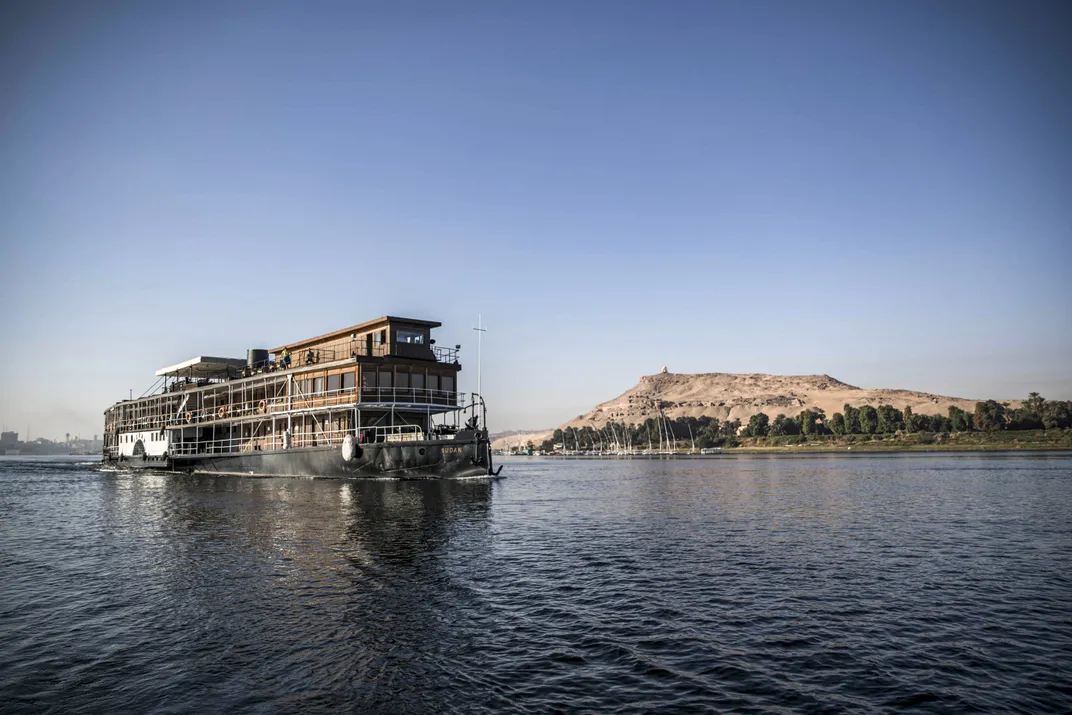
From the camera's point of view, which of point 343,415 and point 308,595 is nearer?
point 308,595

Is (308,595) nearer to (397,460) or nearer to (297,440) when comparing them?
(397,460)

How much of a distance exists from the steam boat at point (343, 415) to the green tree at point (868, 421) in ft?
541

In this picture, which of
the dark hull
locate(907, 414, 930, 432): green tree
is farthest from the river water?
locate(907, 414, 930, 432): green tree

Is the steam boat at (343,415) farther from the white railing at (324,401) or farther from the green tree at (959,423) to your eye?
the green tree at (959,423)

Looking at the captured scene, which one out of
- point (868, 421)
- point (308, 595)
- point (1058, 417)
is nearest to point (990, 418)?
point (1058, 417)

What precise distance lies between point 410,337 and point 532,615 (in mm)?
42538

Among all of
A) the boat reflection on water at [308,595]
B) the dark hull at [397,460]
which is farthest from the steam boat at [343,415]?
the boat reflection on water at [308,595]

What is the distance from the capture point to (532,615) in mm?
15117

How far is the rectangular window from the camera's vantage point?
54.9 meters

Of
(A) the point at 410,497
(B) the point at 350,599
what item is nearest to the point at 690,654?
(B) the point at 350,599

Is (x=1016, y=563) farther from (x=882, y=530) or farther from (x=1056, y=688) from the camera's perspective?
(x=1056, y=688)

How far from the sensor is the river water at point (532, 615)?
10773 millimetres

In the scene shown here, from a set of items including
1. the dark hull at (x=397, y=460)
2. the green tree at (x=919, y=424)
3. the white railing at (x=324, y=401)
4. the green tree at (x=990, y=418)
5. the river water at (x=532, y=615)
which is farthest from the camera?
the green tree at (x=919, y=424)

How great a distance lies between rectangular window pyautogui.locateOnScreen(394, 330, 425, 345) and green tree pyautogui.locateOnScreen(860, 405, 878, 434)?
169 meters
